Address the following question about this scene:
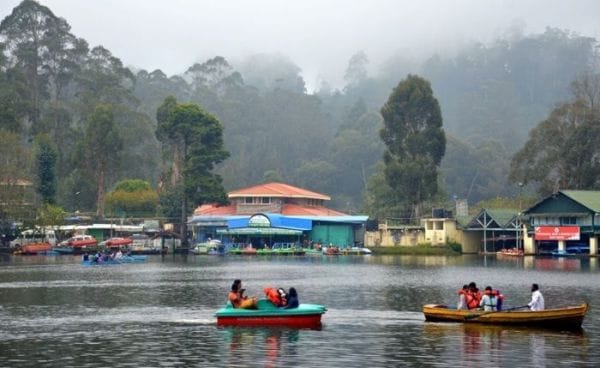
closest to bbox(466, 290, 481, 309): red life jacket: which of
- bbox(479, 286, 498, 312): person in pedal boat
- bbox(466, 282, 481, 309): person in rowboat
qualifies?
bbox(466, 282, 481, 309): person in rowboat

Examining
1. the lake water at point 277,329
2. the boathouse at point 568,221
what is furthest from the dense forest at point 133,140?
the lake water at point 277,329

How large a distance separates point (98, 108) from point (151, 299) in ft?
253

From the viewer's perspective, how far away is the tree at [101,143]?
124m

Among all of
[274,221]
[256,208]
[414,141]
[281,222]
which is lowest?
[281,222]

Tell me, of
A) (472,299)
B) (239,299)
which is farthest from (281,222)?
(472,299)

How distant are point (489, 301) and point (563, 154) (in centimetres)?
8076

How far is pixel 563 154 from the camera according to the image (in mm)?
114062

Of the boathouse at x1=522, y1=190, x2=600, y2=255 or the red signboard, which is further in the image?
the red signboard

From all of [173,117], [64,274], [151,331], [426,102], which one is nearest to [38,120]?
[173,117]

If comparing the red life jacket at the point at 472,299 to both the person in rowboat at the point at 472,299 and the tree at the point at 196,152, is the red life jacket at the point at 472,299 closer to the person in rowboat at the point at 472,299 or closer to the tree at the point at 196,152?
the person in rowboat at the point at 472,299

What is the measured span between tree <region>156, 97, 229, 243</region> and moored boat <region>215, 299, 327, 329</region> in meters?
80.3

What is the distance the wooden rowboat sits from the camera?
3578cm

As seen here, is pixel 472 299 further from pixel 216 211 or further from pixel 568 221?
pixel 216 211

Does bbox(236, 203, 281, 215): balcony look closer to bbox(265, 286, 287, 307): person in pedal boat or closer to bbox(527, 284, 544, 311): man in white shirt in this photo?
bbox(265, 286, 287, 307): person in pedal boat
